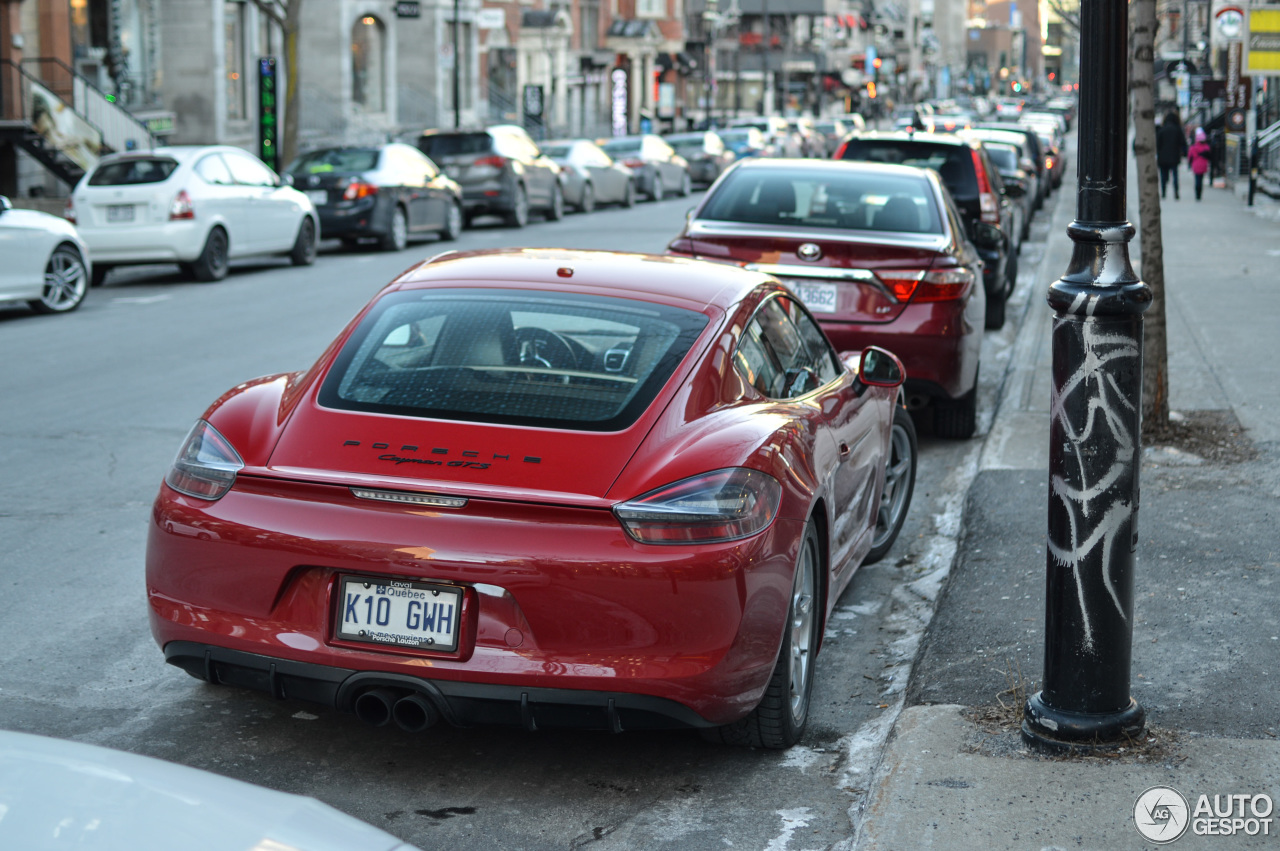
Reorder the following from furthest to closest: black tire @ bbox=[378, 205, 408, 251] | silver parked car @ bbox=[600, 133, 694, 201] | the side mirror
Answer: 1. silver parked car @ bbox=[600, 133, 694, 201]
2. black tire @ bbox=[378, 205, 408, 251]
3. the side mirror

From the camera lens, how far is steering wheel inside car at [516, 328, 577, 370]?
16.3ft

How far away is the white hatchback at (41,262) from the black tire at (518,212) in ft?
38.6

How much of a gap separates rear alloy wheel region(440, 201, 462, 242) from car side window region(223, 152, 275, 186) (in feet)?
15.1

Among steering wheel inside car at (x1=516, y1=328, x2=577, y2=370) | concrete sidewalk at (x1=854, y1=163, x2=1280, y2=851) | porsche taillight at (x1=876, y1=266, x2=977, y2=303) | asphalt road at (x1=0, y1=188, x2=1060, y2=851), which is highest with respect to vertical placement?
steering wheel inside car at (x1=516, y1=328, x2=577, y2=370)

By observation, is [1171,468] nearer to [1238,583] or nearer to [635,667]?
[1238,583]

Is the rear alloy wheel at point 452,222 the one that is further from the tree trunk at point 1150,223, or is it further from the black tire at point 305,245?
the tree trunk at point 1150,223

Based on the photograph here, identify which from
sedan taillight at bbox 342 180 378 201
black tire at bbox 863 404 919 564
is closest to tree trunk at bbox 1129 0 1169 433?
black tire at bbox 863 404 919 564

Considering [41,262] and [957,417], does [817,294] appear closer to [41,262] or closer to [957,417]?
[957,417]

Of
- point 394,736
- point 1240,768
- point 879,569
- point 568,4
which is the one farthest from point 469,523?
point 568,4

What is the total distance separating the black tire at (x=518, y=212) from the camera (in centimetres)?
2714

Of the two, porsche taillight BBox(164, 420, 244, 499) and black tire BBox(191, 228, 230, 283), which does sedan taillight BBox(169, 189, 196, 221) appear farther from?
porsche taillight BBox(164, 420, 244, 499)

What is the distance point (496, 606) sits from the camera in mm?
4250

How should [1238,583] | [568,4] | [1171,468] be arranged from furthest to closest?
[568,4]
[1171,468]
[1238,583]

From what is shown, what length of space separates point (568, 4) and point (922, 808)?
69.1m
